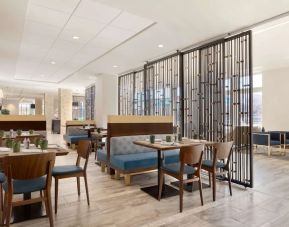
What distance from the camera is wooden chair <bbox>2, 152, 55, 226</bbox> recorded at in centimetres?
210

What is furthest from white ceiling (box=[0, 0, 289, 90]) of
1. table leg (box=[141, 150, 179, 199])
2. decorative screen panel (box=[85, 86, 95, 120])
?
decorative screen panel (box=[85, 86, 95, 120])

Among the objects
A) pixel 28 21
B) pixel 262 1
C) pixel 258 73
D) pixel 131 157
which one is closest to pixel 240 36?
pixel 262 1

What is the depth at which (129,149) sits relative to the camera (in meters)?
4.57

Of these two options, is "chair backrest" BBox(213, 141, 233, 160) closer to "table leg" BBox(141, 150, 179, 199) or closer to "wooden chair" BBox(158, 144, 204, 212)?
"wooden chair" BBox(158, 144, 204, 212)

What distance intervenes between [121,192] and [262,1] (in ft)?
11.8

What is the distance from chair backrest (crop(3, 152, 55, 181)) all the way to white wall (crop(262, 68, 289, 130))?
833 cm

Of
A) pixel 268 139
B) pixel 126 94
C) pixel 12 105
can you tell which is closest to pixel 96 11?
pixel 126 94

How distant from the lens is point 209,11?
3.40 meters

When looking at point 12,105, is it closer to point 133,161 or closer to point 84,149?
point 133,161

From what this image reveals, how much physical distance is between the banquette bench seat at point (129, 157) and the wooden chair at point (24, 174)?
68.8 inches

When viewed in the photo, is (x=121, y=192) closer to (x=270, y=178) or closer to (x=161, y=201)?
(x=161, y=201)

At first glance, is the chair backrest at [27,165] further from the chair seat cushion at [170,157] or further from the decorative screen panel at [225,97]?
the decorative screen panel at [225,97]

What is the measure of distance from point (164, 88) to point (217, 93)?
1.92 metres

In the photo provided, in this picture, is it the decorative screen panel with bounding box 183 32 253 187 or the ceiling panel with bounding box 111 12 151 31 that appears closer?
the ceiling panel with bounding box 111 12 151 31
